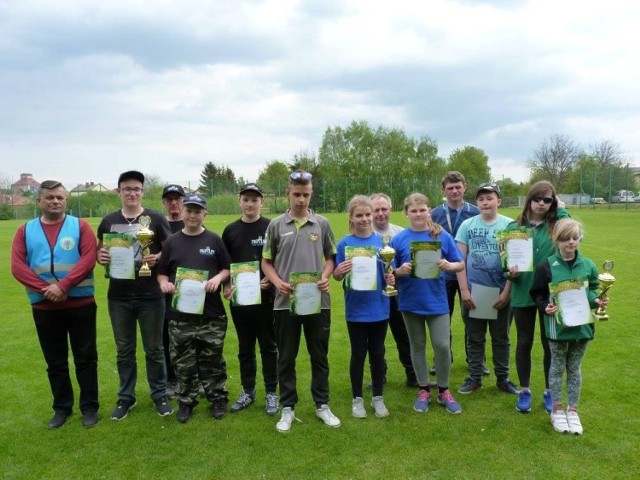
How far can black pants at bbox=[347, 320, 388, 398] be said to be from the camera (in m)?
4.41

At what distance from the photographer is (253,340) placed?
188 inches

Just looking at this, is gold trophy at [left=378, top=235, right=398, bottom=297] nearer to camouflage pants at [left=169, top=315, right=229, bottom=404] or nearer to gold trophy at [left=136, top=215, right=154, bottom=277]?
camouflage pants at [left=169, top=315, right=229, bottom=404]

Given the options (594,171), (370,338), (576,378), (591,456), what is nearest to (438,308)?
(370,338)

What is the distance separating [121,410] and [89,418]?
0.27 m

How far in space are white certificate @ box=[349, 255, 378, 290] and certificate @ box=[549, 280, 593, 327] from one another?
148cm

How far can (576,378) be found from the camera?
4121 mm

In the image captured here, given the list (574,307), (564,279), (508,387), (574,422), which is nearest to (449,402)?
(508,387)

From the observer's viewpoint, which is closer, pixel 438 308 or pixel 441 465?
pixel 441 465

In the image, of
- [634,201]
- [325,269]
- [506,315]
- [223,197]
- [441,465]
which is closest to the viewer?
[441,465]

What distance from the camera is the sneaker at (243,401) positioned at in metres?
4.67

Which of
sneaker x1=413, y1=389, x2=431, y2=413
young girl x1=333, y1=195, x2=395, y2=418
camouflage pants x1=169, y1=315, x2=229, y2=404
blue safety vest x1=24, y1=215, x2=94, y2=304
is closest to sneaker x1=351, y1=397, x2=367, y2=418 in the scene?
young girl x1=333, y1=195, x2=395, y2=418

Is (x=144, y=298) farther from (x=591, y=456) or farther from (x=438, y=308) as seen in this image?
(x=591, y=456)

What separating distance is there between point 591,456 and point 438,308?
1566mm

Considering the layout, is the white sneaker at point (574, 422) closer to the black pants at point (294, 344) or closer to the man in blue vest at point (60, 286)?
the black pants at point (294, 344)
